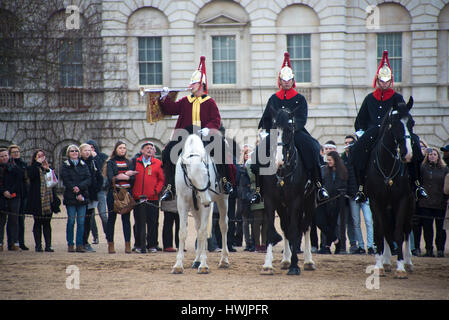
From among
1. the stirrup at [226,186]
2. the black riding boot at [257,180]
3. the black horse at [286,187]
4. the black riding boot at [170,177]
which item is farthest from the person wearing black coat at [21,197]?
the black horse at [286,187]

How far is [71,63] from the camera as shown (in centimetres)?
3216

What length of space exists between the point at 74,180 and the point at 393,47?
66.3ft

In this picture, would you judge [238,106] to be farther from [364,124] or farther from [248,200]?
[364,124]

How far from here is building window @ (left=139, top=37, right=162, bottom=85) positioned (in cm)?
3238

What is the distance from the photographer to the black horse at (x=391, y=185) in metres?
11.1

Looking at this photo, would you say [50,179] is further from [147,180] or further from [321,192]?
[321,192]

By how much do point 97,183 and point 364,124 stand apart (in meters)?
6.27

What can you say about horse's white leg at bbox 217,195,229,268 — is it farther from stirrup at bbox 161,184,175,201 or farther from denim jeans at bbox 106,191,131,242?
denim jeans at bbox 106,191,131,242

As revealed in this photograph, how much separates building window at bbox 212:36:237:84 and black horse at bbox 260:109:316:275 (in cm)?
2061

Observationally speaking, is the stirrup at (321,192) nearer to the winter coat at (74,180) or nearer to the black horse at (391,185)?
the black horse at (391,185)

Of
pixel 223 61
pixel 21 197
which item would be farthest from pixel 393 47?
pixel 21 197

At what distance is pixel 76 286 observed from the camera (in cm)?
1012

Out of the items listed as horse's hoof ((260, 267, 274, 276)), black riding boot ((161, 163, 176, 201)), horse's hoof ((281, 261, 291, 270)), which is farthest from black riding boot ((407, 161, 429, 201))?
black riding boot ((161, 163, 176, 201))

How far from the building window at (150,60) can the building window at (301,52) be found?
19.3ft
